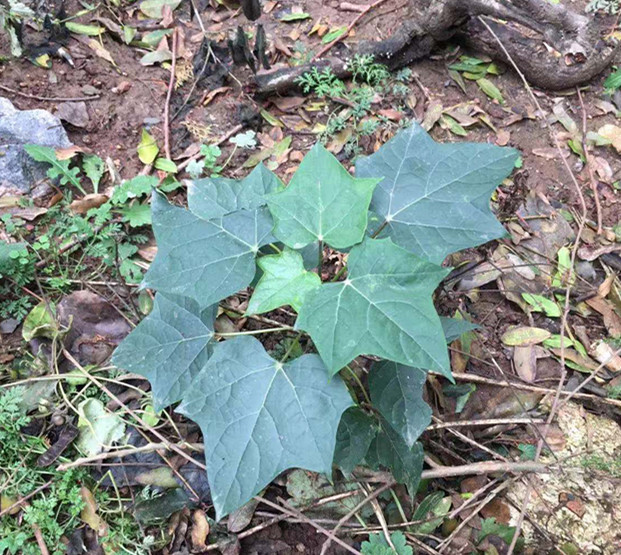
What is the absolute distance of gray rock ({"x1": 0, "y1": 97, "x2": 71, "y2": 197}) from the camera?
2626 mm

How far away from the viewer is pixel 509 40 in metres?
3.20

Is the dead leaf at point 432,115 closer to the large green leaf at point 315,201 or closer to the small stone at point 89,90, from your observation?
the large green leaf at point 315,201

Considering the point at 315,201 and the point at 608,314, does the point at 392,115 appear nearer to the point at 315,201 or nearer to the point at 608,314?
the point at 608,314

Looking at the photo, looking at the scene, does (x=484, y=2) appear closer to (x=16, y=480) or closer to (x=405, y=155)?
(x=405, y=155)

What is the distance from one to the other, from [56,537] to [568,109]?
346cm

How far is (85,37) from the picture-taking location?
10.4 feet

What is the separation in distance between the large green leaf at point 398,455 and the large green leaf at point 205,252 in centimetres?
71

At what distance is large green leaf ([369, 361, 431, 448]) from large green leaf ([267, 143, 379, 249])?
18.7 inches

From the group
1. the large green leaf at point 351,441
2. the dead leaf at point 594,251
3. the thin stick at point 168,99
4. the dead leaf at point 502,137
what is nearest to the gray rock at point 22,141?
the thin stick at point 168,99

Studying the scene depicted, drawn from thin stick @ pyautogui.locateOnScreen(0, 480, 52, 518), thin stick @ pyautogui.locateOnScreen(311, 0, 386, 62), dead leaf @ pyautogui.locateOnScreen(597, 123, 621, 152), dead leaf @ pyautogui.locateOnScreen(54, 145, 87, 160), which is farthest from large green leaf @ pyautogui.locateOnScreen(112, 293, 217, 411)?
dead leaf @ pyautogui.locateOnScreen(597, 123, 621, 152)

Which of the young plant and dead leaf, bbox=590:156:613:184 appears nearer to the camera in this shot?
the young plant

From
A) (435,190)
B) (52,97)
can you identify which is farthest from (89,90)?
(435,190)

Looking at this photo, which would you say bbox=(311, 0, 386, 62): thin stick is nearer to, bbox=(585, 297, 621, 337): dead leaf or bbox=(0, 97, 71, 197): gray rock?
bbox=(0, 97, 71, 197): gray rock

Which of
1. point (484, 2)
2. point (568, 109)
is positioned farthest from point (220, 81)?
point (568, 109)
